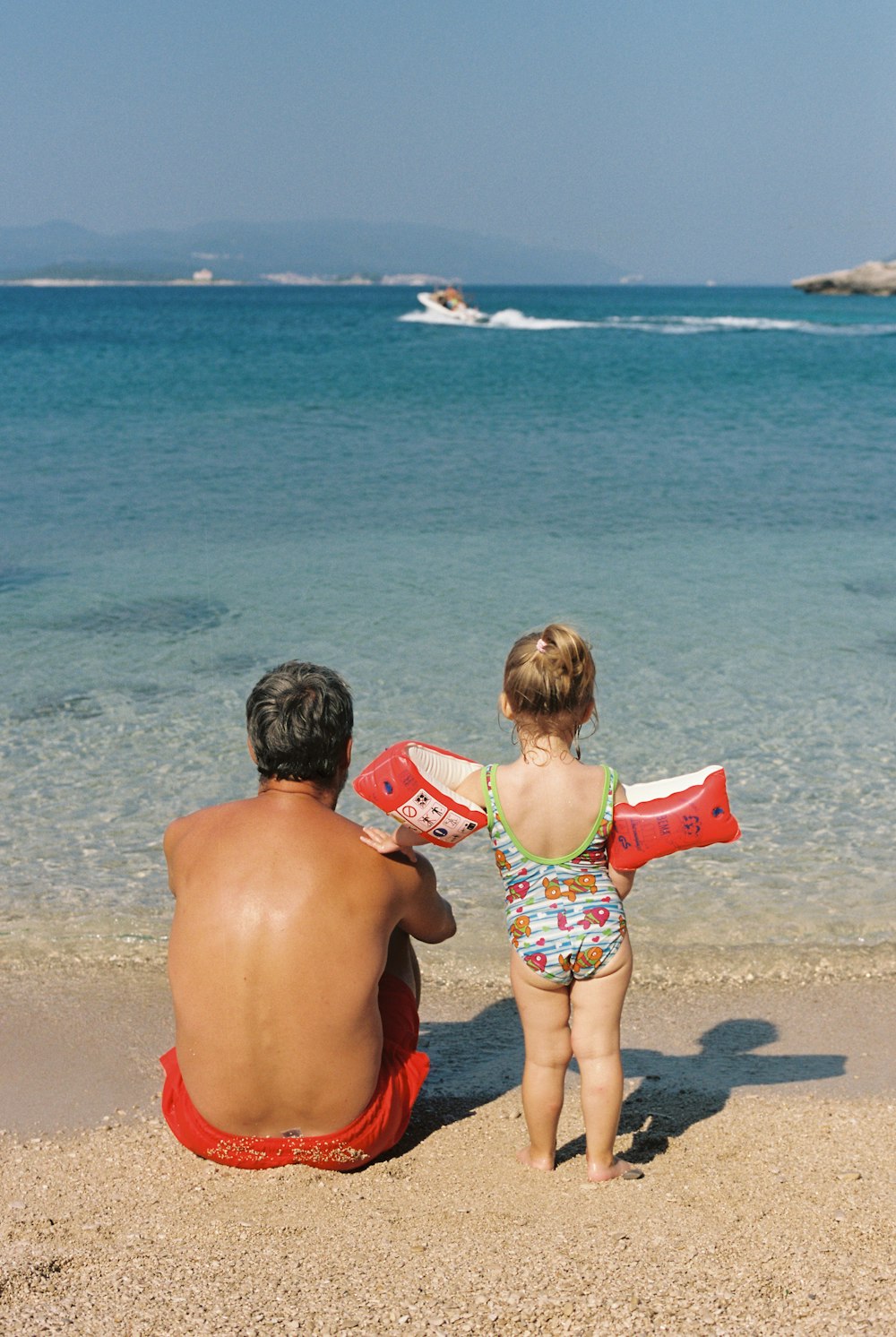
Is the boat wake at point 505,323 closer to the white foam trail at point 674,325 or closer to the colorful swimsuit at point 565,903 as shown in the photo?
the white foam trail at point 674,325

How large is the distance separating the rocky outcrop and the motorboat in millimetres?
47752

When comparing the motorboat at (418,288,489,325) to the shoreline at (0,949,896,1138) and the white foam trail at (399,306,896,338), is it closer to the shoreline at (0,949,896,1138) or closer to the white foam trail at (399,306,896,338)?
the white foam trail at (399,306,896,338)

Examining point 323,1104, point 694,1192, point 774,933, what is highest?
point 323,1104

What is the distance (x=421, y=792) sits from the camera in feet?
8.70

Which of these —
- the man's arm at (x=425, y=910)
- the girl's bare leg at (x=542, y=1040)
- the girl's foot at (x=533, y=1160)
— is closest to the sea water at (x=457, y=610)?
the man's arm at (x=425, y=910)

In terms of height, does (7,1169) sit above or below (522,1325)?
below

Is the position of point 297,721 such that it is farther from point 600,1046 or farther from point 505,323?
point 505,323

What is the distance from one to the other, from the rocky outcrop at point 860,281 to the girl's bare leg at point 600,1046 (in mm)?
101460

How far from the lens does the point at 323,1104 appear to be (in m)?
2.70

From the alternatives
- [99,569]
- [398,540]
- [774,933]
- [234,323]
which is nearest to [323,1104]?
[774,933]

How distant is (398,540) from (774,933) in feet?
25.4

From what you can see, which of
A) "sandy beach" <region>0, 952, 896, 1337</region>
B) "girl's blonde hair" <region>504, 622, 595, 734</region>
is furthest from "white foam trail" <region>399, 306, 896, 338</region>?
"girl's blonde hair" <region>504, 622, 595, 734</region>

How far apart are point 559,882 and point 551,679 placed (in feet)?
1.51

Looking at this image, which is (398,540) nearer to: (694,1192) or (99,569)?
(99,569)
